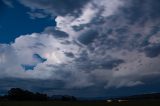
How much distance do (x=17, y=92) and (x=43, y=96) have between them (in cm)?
1674

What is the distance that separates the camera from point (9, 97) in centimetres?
19212

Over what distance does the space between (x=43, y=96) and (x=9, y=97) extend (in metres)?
21.1

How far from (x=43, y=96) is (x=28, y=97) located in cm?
995

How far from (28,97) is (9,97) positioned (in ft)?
37.2

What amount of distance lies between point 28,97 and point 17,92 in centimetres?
737

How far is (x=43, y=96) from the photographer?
19962cm

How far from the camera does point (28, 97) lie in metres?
195

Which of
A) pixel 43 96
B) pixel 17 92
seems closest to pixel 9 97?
pixel 17 92

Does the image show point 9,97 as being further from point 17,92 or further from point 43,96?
point 43,96
